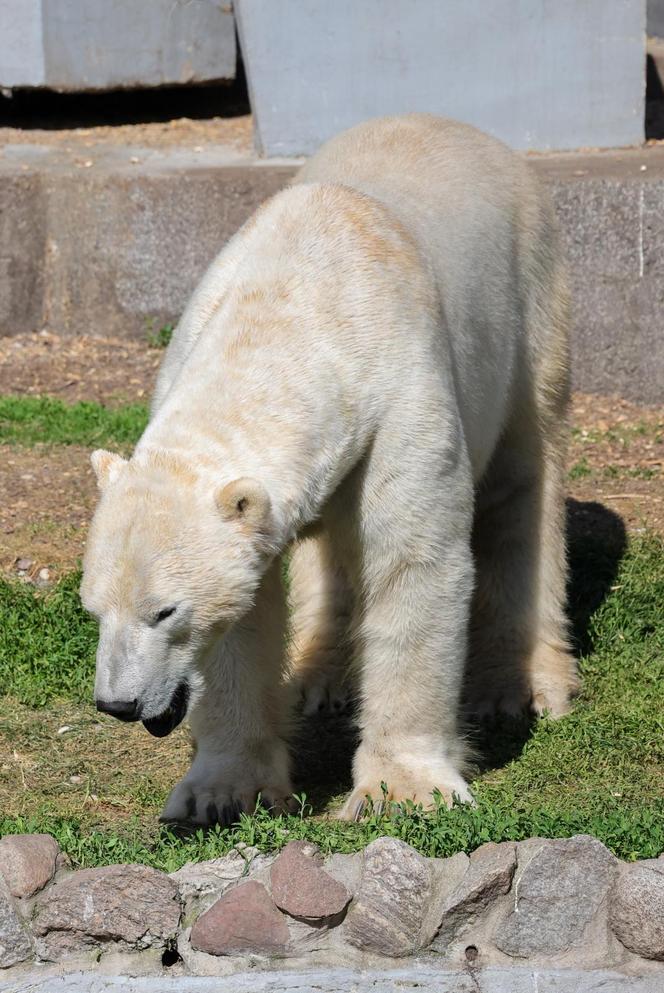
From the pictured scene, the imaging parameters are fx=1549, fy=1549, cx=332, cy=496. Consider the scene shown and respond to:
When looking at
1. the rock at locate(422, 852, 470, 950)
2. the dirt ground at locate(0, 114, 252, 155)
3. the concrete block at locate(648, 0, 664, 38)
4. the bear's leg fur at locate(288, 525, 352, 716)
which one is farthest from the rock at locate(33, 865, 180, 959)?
the concrete block at locate(648, 0, 664, 38)

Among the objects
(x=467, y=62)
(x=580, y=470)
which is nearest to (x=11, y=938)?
(x=580, y=470)

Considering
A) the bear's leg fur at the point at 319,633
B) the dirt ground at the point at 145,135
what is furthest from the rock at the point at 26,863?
the dirt ground at the point at 145,135

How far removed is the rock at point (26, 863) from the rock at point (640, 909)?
1281 mm

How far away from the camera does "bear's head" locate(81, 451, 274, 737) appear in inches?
132

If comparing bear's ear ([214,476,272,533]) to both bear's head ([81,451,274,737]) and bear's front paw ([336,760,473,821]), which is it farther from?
bear's front paw ([336,760,473,821])

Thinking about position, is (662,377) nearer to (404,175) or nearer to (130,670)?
(404,175)

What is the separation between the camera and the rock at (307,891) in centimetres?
341

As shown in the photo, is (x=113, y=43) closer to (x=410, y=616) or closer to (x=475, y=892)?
(x=410, y=616)

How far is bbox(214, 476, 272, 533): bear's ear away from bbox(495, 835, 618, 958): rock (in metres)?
0.99

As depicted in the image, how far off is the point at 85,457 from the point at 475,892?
3871 mm

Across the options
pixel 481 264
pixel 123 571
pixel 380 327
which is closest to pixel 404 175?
pixel 481 264

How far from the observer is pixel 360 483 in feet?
12.8

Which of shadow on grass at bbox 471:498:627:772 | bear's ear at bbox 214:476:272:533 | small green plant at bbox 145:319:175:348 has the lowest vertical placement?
shadow on grass at bbox 471:498:627:772

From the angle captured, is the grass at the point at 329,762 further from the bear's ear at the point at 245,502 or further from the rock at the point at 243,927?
the bear's ear at the point at 245,502
